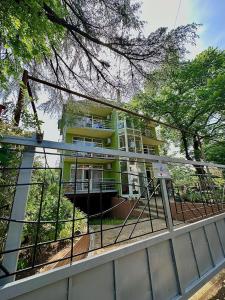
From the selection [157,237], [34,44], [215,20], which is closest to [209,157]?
[215,20]

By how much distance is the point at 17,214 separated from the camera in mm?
1276

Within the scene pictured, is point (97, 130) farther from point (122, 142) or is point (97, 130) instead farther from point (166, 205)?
point (166, 205)

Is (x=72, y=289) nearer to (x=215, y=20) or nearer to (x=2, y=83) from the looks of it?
(x=2, y=83)

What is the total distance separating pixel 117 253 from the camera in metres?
1.67

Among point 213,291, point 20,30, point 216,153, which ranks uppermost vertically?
point 216,153

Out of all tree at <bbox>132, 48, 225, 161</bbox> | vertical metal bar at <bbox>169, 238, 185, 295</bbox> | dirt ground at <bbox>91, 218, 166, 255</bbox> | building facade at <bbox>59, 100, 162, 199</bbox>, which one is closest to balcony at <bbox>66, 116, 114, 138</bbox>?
building facade at <bbox>59, 100, 162, 199</bbox>

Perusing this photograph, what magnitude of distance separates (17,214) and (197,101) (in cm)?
1221

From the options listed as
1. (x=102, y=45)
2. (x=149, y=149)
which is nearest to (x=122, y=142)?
(x=149, y=149)

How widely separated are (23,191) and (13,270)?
507 mm

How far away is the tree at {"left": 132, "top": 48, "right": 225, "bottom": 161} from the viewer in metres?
10.7

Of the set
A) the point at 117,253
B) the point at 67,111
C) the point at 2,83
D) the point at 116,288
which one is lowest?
the point at 116,288

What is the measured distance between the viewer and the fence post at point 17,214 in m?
1.18

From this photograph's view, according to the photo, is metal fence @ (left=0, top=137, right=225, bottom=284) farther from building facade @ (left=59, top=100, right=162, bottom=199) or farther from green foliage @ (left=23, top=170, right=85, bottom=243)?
building facade @ (left=59, top=100, right=162, bottom=199)

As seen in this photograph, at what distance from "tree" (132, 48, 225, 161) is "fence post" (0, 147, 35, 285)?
31.8 feet
